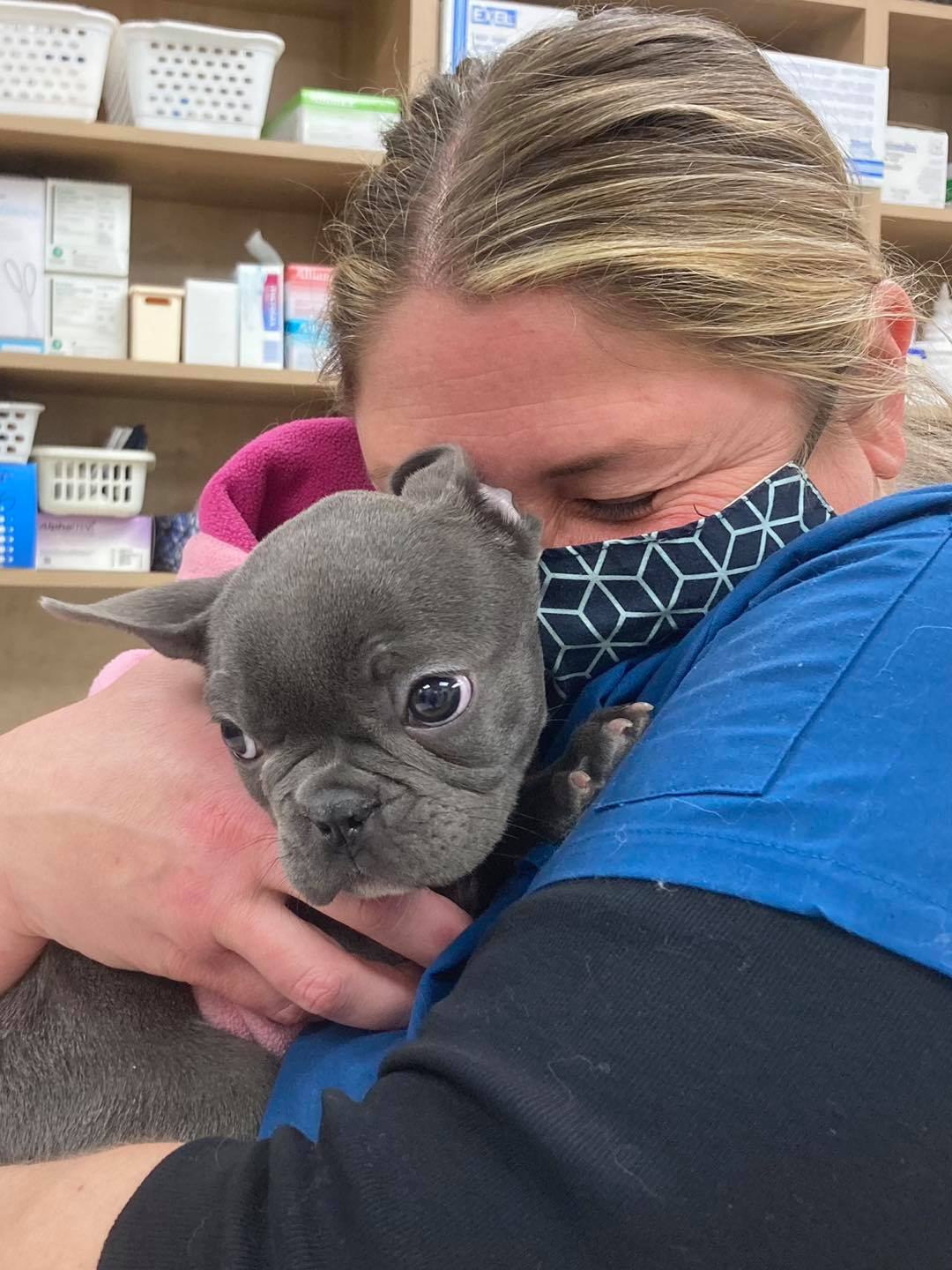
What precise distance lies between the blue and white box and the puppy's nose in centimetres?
243

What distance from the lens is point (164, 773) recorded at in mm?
1139

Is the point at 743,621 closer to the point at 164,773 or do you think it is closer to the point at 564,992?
the point at 564,992

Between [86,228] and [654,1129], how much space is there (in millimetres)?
2921

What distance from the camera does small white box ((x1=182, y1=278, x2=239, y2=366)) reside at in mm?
2980

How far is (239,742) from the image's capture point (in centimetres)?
112

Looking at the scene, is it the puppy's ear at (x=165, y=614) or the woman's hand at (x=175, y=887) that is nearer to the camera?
the woman's hand at (x=175, y=887)

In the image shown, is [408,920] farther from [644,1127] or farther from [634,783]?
[644,1127]

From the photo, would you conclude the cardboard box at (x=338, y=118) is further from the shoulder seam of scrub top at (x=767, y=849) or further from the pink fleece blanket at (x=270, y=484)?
the shoulder seam of scrub top at (x=767, y=849)

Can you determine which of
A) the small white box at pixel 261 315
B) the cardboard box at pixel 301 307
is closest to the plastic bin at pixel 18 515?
the small white box at pixel 261 315

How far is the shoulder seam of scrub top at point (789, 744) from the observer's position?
66 cm

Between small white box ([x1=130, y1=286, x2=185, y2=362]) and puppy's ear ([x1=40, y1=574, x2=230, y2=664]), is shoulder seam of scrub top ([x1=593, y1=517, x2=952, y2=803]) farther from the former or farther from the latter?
small white box ([x1=130, y1=286, x2=185, y2=362])

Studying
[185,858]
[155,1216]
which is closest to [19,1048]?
[185,858]

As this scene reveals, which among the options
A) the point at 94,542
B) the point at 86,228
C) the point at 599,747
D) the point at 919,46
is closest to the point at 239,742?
the point at 599,747

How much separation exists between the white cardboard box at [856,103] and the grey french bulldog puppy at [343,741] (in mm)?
2488
